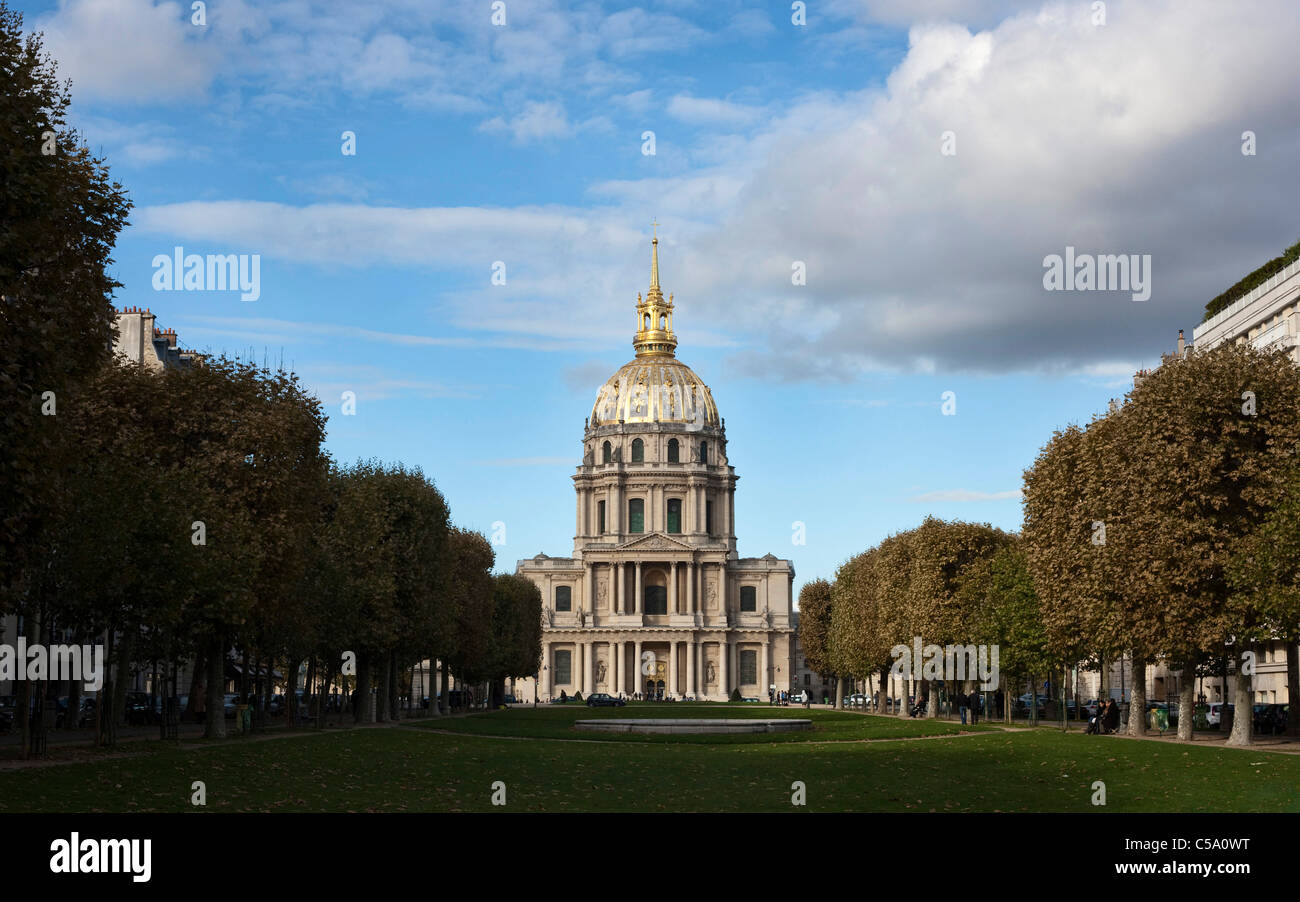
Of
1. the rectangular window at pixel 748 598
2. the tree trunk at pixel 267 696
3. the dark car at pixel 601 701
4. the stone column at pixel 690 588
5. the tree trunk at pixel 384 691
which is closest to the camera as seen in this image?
the tree trunk at pixel 267 696

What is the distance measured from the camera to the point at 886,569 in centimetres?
9812

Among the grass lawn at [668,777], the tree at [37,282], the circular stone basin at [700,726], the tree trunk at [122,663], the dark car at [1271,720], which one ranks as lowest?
the circular stone basin at [700,726]

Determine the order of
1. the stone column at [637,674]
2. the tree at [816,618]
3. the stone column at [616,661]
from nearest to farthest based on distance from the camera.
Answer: the tree at [816,618] → the stone column at [637,674] → the stone column at [616,661]

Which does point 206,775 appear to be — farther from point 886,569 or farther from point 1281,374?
point 886,569

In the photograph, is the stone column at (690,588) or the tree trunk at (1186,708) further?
the stone column at (690,588)

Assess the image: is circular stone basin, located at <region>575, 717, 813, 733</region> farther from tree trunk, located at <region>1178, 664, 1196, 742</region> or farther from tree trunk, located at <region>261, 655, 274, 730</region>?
tree trunk, located at <region>1178, 664, 1196, 742</region>

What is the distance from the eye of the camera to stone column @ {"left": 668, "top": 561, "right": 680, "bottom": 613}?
602 feet

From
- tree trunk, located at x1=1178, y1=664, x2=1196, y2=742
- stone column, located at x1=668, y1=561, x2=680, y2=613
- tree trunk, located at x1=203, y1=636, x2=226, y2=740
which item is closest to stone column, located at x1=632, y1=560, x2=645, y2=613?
stone column, located at x1=668, y1=561, x2=680, y2=613

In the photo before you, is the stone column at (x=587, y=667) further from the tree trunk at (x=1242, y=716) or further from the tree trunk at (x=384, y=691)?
the tree trunk at (x=1242, y=716)

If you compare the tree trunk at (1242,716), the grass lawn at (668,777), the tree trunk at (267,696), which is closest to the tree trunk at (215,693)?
the grass lawn at (668,777)

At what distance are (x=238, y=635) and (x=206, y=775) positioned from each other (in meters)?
18.9

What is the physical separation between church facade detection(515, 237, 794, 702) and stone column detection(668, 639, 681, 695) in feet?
0.57

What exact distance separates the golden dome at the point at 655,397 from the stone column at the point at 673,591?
2063cm

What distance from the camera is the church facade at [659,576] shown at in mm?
182500
